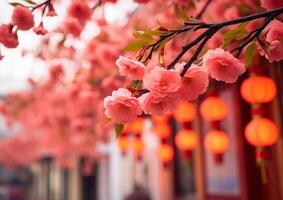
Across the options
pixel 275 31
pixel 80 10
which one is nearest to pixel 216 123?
pixel 80 10

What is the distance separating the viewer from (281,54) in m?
1.44

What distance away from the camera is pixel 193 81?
1366mm

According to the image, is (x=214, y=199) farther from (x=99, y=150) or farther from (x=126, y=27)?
(x=99, y=150)

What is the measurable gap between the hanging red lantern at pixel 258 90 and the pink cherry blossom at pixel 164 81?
2014mm

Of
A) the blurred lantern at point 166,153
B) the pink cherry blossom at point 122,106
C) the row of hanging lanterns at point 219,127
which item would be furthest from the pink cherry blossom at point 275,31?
the blurred lantern at point 166,153

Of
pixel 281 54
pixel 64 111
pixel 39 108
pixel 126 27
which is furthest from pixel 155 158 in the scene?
pixel 281 54

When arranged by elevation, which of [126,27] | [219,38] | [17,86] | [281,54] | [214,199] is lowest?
[214,199]

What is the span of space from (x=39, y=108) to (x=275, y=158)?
5.49 m

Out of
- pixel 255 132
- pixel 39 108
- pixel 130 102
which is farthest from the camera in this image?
pixel 39 108

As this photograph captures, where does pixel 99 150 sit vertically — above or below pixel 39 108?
below

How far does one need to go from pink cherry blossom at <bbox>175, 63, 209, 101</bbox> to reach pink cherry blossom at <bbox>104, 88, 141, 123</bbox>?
0.54 ft

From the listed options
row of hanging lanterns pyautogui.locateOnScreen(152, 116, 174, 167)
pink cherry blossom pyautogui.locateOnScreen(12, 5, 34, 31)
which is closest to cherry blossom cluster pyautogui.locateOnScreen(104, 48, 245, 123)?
pink cherry blossom pyautogui.locateOnScreen(12, 5, 34, 31)

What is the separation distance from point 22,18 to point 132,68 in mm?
704

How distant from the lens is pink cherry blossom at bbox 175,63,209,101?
1.36 meters
